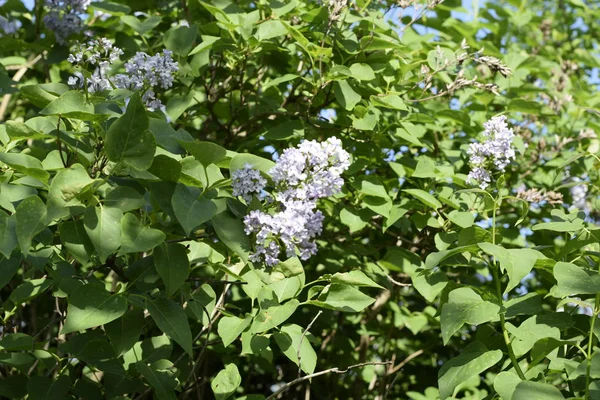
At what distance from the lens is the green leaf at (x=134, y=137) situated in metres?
1.47

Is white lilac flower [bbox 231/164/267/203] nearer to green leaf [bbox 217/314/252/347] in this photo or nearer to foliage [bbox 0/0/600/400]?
foliage [bbox 0/0/600/400]

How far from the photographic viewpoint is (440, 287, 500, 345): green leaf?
163cm

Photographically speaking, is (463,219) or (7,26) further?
(7,26)

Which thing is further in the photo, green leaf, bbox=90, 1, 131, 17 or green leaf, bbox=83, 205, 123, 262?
green leaf, bbox=90, 1, 131, 17

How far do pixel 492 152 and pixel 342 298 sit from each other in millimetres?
675

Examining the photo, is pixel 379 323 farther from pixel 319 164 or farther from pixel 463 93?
pixel 319 164

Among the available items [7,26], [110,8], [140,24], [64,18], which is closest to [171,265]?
[140,24]

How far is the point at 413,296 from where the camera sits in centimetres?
328

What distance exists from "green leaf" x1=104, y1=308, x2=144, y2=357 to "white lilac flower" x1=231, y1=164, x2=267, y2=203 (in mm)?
398

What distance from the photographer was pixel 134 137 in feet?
4.87

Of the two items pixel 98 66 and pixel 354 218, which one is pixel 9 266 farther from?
pixel 354 218

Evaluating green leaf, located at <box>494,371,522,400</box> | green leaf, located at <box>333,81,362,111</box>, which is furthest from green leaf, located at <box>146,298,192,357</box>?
green leaf, located at <box>333,81,362,111</box>

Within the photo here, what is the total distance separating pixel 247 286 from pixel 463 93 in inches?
56.2

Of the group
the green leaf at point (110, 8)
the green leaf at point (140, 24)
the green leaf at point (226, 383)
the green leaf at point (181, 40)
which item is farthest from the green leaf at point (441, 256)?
the green leaf at point (110, 8)
